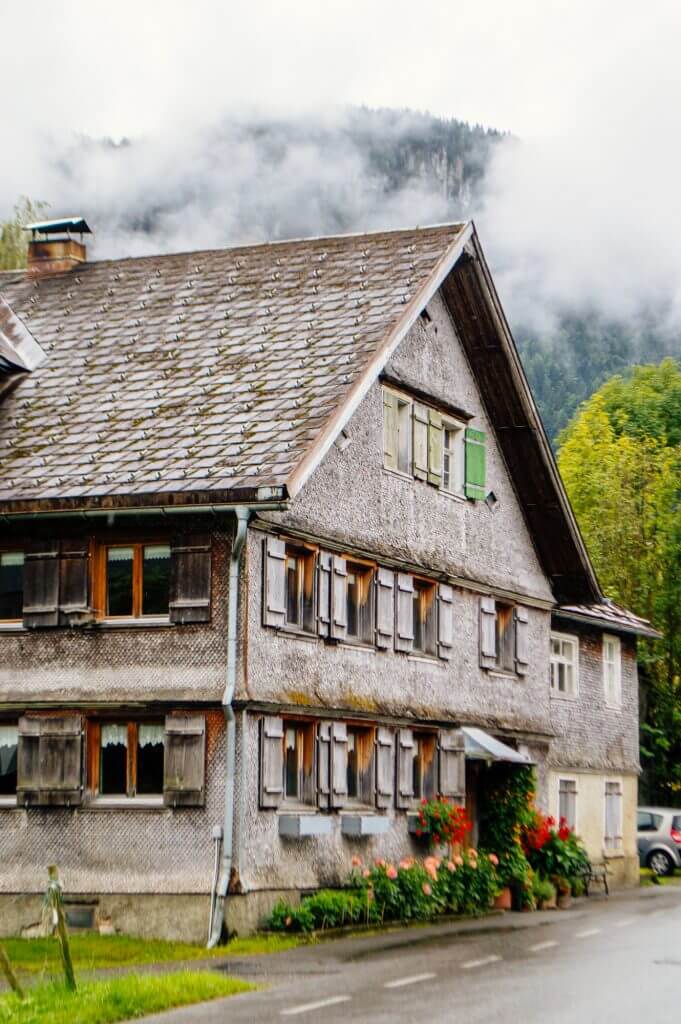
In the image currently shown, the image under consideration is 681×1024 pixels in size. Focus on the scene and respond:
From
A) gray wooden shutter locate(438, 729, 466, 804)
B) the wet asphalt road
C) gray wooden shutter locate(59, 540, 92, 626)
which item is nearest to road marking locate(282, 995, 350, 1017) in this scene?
the wet asphalt road

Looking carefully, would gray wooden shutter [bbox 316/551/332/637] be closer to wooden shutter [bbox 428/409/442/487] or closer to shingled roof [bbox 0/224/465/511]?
shingled roof [bbox 0/224/465/511]

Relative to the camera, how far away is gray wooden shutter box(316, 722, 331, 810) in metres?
25.3

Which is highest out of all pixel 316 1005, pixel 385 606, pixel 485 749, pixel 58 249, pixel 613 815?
pixel 58 249

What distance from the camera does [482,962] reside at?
798 inches

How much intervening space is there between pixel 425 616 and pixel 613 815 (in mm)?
11783

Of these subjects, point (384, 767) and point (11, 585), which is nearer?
point (11, 585)

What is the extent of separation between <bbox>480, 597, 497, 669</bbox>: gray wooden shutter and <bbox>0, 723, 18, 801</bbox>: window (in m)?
9.09

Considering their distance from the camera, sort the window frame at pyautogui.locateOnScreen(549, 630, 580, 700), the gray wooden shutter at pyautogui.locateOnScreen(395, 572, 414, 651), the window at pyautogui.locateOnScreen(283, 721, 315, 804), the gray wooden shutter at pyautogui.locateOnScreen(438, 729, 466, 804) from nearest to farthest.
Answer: the window at pyautogui.locateOnScreen(283, 721, 315, 804) < the gray wooden shutter at pyautogui.locateOnScreen(395, 572, 414, 651) < the gray wooden shutter at pyautogui.locateOnScreen(438, 729, 466, 804) < the window frame at pyautogui.locateOnScreen(549, 630, 580, 700)

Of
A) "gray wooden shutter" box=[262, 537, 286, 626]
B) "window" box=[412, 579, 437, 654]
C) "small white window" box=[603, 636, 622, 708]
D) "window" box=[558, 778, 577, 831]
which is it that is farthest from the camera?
"small white window" box=[603, 636, 622, 708]

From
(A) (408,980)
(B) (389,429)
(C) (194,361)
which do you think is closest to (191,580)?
(C) (194,361)

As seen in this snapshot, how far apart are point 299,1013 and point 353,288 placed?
13.9 metres

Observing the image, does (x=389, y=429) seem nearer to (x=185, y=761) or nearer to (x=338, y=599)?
(x=338, y=599)

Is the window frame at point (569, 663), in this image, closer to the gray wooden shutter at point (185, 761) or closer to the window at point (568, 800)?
the window at point (568, 800)

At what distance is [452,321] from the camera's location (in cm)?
3038
